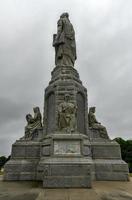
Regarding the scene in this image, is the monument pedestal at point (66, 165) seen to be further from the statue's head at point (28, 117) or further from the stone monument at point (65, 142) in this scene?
the statue's head at point (28, 117)

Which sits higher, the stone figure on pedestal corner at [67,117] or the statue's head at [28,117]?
the statue's head at [28,117]

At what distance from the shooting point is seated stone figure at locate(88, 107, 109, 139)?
1358 cm

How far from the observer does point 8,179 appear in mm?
11195

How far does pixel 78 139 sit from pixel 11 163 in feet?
14.2

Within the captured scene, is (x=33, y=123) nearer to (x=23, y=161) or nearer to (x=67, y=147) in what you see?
(x=23, y=161)

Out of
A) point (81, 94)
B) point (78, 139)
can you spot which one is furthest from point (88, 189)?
point (81, 94)

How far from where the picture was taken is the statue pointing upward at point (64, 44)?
1523 centimetres

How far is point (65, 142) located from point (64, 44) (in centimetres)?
811

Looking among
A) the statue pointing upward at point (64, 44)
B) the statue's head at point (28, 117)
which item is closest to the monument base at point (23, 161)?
the statue's head at point (28, 117)

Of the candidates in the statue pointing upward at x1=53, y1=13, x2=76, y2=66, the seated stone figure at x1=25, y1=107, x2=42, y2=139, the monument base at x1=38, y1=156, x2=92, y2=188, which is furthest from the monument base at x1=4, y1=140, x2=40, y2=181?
the statue pointing upward at x1=53, y1=13, x2=76, y2=66

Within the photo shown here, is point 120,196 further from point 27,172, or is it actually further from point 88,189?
point 27,172

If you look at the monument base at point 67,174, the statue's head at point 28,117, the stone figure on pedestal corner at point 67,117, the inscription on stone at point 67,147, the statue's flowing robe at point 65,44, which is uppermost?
the statue's flowing robe at point 65,44

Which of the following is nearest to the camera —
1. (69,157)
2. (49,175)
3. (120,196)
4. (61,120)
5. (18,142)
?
(120,196)

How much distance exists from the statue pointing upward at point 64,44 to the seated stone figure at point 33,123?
396 cm
